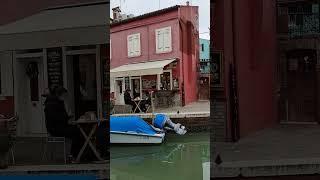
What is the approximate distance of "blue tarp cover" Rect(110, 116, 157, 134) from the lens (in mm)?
1744

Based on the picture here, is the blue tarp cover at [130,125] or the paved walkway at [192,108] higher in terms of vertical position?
the paved walkway at [192,108]

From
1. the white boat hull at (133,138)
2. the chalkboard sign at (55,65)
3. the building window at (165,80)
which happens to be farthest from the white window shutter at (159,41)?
the chalkboard sign at (55,65)

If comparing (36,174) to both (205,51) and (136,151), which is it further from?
(205,51)

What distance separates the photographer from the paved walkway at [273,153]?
2.18 metres

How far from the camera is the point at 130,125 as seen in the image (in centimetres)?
176

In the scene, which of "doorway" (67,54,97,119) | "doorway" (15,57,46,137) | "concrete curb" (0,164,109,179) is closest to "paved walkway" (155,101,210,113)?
"doorway" (67,54,97,119)

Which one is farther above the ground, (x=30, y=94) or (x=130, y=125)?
(x=30, y=94)

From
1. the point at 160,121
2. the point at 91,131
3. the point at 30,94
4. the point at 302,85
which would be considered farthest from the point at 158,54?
the point at 302,85

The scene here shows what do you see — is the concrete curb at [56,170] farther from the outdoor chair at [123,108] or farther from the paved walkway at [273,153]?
the paved walkway at [273,153]

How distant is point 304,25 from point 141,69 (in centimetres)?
91

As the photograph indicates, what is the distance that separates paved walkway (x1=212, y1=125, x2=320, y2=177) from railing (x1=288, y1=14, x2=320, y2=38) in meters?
0.45

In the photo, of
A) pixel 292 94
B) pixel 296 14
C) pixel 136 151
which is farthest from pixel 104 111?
pixel 296 14

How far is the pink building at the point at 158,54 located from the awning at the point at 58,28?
0.13 metres

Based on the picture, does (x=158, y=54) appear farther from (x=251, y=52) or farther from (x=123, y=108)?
(x=251, y=52)
